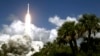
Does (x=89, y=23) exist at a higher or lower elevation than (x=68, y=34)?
higher

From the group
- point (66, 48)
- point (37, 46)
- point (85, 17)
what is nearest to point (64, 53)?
point (66, 48)

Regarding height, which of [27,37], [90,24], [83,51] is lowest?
[83,51]

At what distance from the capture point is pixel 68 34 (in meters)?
67.6

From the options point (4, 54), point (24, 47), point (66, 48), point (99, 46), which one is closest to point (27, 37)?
point (24, 47)

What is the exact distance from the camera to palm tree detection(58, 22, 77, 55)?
221ft

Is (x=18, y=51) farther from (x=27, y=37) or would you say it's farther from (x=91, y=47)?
(x=91, y=47)

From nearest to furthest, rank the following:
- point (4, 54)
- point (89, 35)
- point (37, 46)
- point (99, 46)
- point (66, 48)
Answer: point (89, 35) < point (99, 46) < point (66, 48) < point (4, 54) < point (37, 46)

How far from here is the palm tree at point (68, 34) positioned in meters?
67.4

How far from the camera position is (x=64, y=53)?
73438mm

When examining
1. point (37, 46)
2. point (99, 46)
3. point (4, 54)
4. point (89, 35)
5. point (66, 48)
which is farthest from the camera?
point (37, 46)

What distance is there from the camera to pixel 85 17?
70.2 m

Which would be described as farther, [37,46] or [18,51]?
[37,46]

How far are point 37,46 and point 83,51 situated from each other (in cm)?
7212

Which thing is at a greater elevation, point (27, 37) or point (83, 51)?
point (27, 37)
